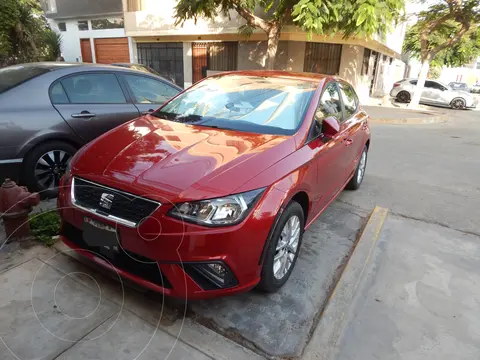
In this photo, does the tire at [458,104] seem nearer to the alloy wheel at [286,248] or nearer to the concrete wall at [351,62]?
the concrete wall at [351,62]

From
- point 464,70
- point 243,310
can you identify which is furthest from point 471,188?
A: point 464,70

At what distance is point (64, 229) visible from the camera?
8.70 feet

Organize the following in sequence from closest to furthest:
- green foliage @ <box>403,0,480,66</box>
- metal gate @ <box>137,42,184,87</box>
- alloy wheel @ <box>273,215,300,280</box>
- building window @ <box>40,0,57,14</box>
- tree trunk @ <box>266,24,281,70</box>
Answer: alloy wheel @ <box>273,215,300,280</box>
tree trunk @ <box>266,24,281,70</box>
green foliage @ <box>403,0,480,66</box>
metal gate @ <box>137,42,184,87</box>
building window @ <box>40,0,57,14</box>

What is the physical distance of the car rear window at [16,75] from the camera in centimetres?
357

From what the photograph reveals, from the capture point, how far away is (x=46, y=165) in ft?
12.4

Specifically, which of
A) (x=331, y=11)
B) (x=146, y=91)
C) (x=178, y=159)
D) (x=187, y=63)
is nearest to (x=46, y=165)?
(x=146, y=91)

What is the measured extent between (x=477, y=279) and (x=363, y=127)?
228cm

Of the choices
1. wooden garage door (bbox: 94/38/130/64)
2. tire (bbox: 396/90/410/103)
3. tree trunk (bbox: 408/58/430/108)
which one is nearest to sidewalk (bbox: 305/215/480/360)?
tree trunk (bbox: 408/58/430/108)

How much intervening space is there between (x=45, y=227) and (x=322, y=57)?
600 inches

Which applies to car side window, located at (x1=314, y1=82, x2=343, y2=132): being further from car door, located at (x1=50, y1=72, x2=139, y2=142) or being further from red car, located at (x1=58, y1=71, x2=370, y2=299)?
car door, located at (x1=50, y1=72, x2=139, y2=142)

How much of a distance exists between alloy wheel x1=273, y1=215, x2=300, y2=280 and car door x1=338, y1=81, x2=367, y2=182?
1.31 metres

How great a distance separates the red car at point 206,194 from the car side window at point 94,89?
3.93 ft

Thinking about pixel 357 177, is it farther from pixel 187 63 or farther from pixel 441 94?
pixel 441 94

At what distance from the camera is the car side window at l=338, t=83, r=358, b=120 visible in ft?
13.6
